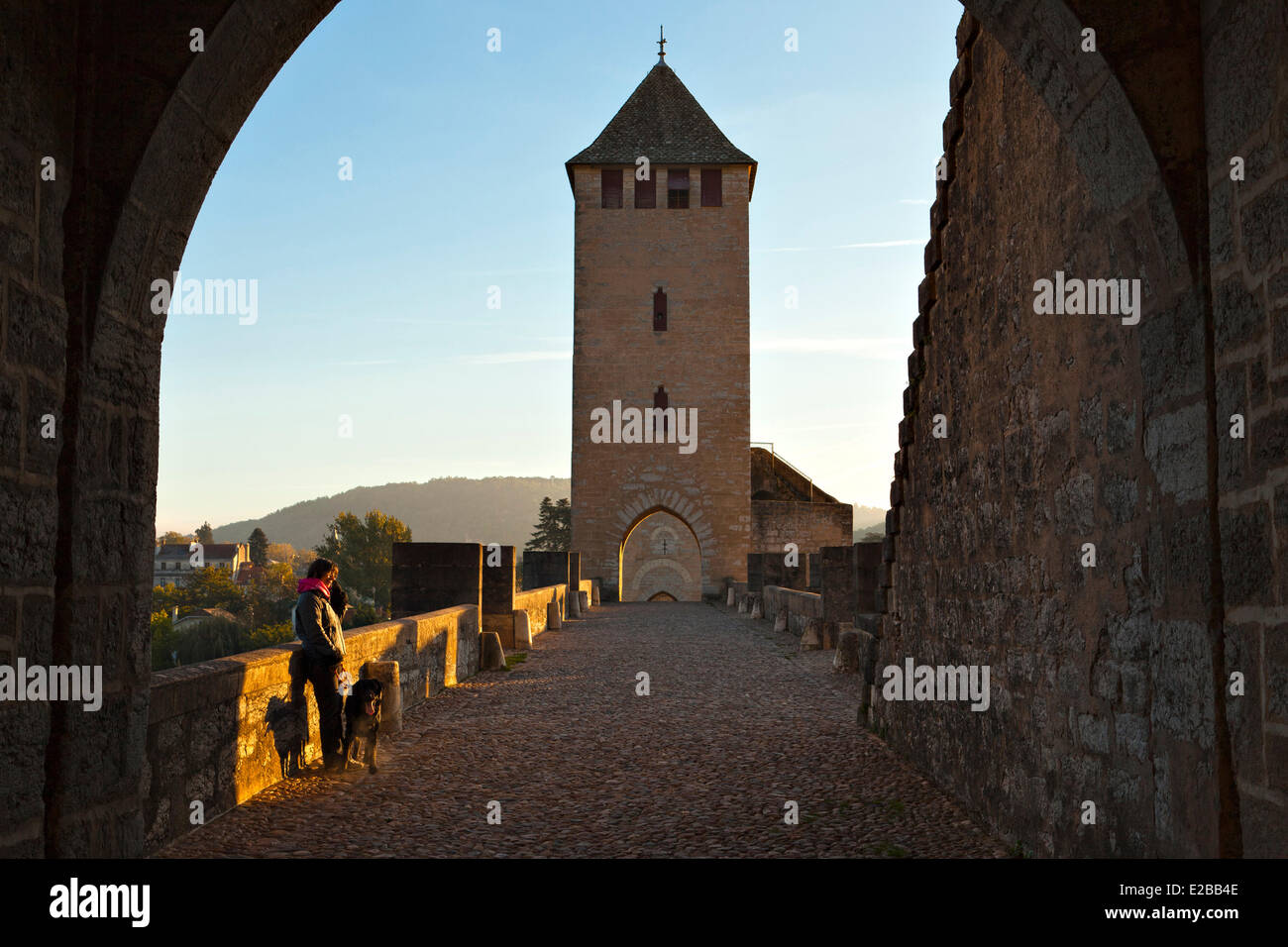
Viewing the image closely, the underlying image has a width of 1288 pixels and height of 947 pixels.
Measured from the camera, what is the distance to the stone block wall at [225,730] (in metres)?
3.87

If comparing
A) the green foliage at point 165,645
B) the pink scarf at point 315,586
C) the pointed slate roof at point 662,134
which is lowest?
the green foliage at point 165,645

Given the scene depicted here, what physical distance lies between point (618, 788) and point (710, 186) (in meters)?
25.8

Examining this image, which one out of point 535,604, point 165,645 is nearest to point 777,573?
point 535,604

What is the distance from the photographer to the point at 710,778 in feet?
17.2

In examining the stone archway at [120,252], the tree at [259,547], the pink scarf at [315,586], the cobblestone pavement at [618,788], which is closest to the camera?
the stone archway at [120,252]

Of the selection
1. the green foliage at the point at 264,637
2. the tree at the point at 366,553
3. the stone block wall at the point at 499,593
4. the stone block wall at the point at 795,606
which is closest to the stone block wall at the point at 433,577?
the stone block wall at the point at 499,593

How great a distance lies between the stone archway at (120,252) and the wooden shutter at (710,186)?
87.5 ft

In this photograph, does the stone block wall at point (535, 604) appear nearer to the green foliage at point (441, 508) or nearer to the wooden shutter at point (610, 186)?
the wooden shutter at point (610, 186)

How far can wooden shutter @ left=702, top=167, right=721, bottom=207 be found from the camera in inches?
1131

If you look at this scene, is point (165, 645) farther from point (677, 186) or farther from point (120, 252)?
point (120, 252)

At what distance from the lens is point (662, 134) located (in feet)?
97.2

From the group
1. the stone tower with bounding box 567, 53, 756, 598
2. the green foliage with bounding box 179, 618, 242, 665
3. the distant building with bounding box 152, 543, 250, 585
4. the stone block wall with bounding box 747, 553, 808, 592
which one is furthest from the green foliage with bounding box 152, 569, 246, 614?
the stone block wall with bounding box 747, 553, 808, 592

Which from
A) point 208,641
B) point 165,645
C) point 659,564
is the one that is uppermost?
point 659,564
